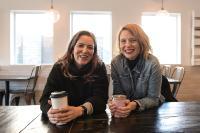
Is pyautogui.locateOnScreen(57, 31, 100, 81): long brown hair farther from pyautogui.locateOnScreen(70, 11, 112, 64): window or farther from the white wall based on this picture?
pyautogui.locateOnScreen(70, 11, 112, 64): window

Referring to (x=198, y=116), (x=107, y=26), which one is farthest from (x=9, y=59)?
(x=198, y=116)

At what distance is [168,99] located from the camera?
1.90m

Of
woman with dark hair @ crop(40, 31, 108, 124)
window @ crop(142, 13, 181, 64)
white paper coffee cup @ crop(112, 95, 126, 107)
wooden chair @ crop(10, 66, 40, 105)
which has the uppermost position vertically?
window @ crop(142, 13, 181, 64)

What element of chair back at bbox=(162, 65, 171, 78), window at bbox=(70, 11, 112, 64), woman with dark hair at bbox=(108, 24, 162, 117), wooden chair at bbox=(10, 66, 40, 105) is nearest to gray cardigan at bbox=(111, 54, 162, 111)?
woman with dark hair at bbox=(108, 24, 162, 117)

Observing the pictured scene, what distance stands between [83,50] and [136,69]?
38cm

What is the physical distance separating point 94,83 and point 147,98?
338mm

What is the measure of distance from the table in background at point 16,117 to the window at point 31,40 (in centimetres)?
374

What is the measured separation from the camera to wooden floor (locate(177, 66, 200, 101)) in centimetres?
528

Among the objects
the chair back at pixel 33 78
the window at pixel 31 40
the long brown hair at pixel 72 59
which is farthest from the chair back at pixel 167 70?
the long brown hair at pixel 72 59

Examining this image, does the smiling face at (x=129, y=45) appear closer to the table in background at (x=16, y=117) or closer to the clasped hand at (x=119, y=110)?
the clasped hand at (x=119, y=110)

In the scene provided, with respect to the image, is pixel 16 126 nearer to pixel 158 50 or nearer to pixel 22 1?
pixel 22 1

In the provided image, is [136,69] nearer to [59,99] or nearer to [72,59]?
[72,59]

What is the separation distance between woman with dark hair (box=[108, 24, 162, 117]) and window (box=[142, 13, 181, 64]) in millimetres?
3772

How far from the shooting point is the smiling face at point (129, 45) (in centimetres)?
170
